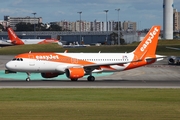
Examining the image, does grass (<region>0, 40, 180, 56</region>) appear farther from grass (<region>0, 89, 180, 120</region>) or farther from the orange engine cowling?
grass (<region>0, 89, 180, 120</region>)

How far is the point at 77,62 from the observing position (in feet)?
163

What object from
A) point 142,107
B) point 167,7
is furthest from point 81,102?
point 167,7

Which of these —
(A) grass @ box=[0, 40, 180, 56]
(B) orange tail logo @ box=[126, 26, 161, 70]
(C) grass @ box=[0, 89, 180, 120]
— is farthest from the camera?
(A) grass @ box=[0, 40, 180, 56]

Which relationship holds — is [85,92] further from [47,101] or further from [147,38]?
[147,38]

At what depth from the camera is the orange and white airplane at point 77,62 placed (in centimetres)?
4822

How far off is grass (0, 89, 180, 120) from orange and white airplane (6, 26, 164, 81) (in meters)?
11.0

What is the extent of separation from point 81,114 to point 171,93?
1202 centimetres

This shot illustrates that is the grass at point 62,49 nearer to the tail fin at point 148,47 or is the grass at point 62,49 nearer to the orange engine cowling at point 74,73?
the tail fin at point 148,47

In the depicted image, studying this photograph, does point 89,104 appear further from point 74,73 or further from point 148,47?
point 148,47

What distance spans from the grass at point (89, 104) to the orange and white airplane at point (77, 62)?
35.9 ft

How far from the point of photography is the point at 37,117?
77.8 feet

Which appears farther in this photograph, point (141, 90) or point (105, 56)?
point (105, 56)

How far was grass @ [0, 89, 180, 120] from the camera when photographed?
24.2 m

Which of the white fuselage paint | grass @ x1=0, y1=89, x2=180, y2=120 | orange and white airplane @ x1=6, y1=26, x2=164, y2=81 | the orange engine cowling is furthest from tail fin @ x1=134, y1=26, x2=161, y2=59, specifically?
grass @ x1=0, y1=89, x2=180, y2=120
